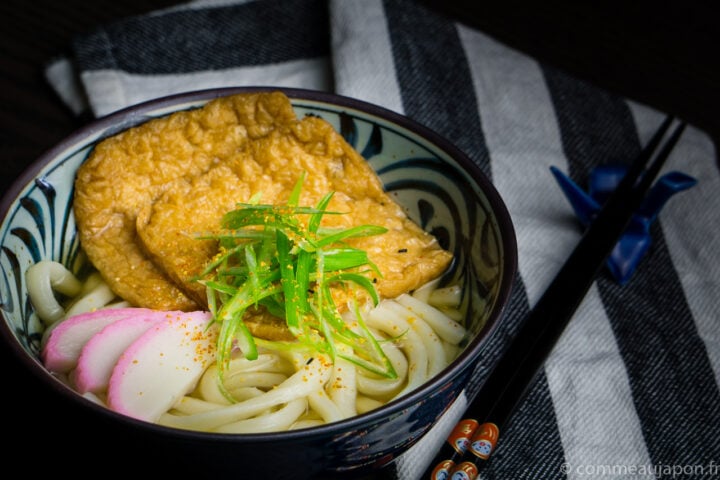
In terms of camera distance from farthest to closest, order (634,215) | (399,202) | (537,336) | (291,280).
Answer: (634,215) < (399,202) < (537,336) < (291,280)

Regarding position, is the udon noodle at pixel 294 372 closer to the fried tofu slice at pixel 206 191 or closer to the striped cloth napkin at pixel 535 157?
the fried tofu slice at pixel 206 191

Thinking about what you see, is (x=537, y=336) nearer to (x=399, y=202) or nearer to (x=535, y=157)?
(x=399, y=202)

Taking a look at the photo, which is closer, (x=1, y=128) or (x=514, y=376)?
(x=514, y=376)

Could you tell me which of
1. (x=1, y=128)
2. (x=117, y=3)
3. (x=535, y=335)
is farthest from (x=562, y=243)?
(x=117, y=3)

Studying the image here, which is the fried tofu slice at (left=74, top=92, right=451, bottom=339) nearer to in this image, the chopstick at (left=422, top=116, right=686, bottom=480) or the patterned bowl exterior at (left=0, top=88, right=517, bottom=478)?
the patterned bowl exterior at (left=0, top=88, right=517, bottom=478)

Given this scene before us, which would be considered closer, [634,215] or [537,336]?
[537,336]

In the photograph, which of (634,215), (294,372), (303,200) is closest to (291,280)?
(294,372)

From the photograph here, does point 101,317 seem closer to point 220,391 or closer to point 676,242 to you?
point 220,391
